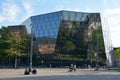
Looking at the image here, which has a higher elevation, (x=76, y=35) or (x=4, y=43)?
(x=76, y=35)

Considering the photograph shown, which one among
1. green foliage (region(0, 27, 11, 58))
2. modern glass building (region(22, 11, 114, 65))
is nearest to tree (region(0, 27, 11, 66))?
green foliage (region(0, 27, 11, 58))

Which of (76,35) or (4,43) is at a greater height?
(76,35)

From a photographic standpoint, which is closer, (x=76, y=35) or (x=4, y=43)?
(x=4, y=43)

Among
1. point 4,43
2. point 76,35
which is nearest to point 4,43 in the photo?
point 4,43

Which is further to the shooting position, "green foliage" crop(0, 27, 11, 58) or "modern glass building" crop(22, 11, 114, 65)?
"modern glass building" crop(22, 11, 114, 65)

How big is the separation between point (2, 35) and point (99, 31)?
3759 centimetres

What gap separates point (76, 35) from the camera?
4309 inches

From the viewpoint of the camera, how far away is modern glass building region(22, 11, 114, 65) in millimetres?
107750

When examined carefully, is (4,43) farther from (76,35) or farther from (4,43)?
(76,35)

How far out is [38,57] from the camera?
370 feet

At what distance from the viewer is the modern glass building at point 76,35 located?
4242 inches

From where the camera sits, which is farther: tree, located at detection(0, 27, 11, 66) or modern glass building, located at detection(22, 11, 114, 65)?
modern glass building, located at detection(22, 11, 114, 65)

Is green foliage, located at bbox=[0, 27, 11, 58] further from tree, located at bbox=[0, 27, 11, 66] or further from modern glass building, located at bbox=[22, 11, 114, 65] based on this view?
modern glass building, located at bbox=[22, 11, 114, 65]

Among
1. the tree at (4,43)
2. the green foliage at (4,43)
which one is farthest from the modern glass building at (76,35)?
the green foliage at (4,43)
